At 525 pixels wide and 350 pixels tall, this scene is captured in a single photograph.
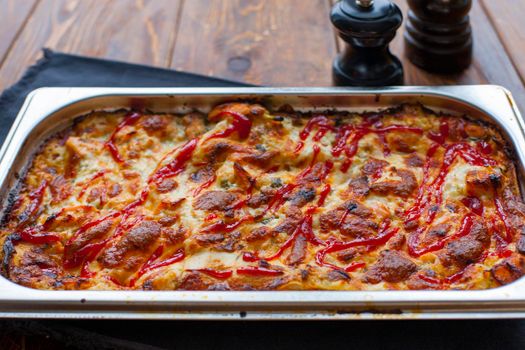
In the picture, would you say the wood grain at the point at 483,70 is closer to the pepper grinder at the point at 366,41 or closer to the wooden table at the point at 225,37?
the wooden table at the point at 225,37

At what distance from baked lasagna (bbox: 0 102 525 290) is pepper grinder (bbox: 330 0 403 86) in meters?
0.33

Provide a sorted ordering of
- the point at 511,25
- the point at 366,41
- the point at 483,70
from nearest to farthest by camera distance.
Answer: the point at 366,41, the point at 483,70, the point at 511,25

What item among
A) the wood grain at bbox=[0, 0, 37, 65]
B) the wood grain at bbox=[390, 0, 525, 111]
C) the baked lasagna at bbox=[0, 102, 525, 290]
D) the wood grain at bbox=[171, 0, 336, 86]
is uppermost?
the wood grain at bbox=[0, 0, 37, 65]

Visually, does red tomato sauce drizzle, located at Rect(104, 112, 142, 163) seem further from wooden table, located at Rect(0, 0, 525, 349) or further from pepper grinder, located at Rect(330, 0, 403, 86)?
pepper grinder, located at Rect(330, 0, 403, 86)

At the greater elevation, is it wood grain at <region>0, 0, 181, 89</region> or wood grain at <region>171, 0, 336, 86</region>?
wood grain at <region>0, 0, 181, 89</region>

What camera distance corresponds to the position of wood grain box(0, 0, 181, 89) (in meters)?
3.46

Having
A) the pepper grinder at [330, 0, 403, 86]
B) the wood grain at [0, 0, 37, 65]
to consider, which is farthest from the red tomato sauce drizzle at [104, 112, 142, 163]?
the wood grain at [0, 0, 37, 65]

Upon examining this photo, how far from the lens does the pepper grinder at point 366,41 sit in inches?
103

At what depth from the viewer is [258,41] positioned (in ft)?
11.6

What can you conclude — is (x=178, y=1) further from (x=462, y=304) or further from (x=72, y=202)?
(x=462, y=304)

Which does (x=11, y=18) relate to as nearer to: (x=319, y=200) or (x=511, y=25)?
(x=319, y=200)

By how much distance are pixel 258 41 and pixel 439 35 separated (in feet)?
3.38
